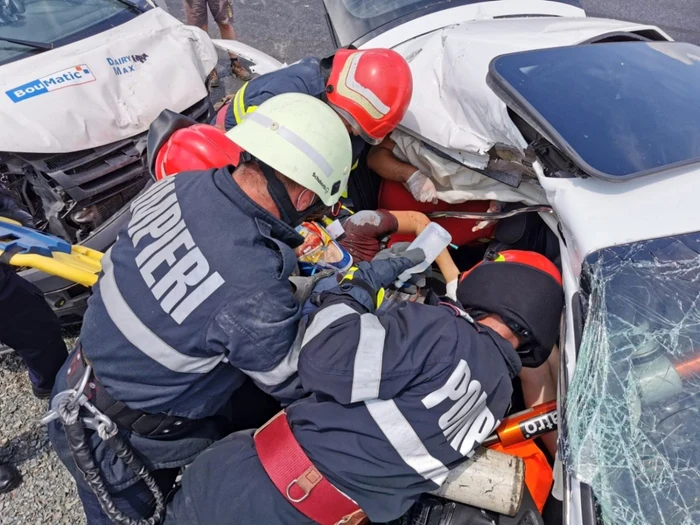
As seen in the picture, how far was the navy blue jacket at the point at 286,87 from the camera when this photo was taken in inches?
108

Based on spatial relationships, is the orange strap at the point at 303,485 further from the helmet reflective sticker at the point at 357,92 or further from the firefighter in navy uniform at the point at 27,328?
the firefighter in navy uniform at the point at 27,328

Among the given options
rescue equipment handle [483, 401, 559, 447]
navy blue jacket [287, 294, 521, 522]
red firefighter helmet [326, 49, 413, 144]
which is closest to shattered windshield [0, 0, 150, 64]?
red firefighter helmet [326, 49, 413, 144]

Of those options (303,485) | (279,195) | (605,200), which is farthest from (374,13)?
(303,485)

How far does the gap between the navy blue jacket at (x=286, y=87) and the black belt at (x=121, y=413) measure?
1480mm

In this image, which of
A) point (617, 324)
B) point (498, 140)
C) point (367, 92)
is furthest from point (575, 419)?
point (367, 92)

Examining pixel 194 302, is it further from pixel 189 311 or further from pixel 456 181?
pixel 456 181

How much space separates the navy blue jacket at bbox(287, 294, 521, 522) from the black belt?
0.52 metres

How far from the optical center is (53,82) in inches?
114

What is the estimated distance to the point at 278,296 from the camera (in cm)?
154

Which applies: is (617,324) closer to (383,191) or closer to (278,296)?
(278,296)

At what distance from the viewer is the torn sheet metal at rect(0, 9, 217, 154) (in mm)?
2773

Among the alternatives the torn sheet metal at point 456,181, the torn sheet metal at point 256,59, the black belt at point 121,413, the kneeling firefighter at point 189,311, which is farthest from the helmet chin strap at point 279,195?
the torn sheet metal at point 256,59

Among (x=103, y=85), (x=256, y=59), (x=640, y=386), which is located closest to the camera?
(x=640, y=386)

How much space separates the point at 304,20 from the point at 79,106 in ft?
14.9
